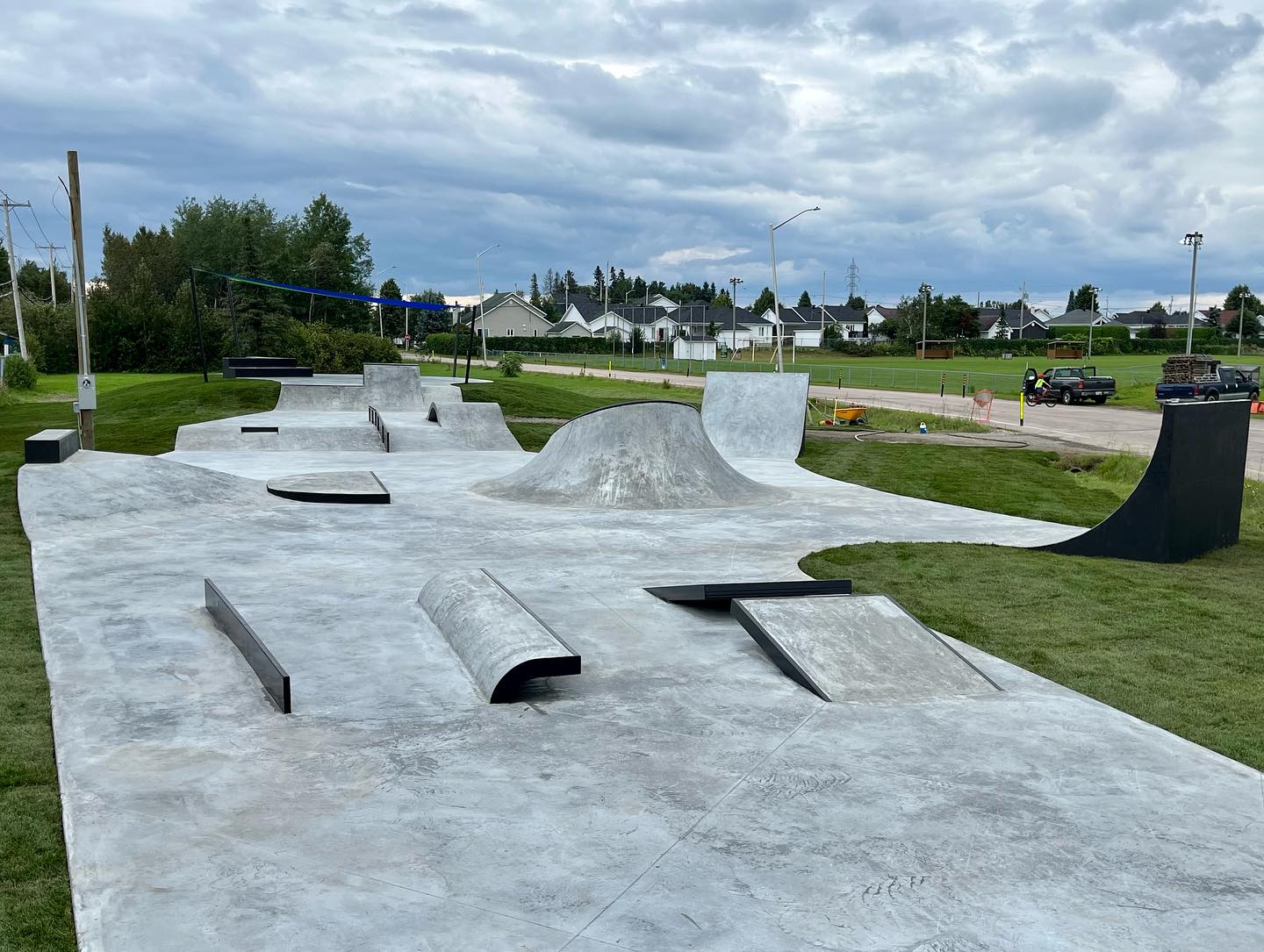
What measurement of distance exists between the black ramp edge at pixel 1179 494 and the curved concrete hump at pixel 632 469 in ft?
16.8

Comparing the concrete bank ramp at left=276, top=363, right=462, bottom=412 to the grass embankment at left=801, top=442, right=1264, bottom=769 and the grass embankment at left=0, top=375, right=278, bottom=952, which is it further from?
the grass embankment at left=801, top=442, right=1264, bottom=769

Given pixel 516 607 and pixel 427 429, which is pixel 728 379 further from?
pixel 516 607

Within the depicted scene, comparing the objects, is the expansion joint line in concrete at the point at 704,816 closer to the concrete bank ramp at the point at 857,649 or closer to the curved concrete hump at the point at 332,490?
the concrete bank ramp at the point at 857,649

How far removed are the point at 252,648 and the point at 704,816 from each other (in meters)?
3.49

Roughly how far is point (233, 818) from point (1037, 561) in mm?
9004

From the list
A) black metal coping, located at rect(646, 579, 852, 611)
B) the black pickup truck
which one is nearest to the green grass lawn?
the black pickup truck

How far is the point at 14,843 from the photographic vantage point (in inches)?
179

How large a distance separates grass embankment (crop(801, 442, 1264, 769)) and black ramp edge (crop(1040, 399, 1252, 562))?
33 centimetres

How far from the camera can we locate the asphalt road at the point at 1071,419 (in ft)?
94.3

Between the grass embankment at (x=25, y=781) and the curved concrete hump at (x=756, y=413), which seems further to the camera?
the curved concrete hump at (x=756, y=413)

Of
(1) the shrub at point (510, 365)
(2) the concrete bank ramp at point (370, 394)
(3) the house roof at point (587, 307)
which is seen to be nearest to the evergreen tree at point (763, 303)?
(3) the house roof at point (587, 307)

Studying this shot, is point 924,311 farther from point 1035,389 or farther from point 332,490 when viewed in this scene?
point 332,490

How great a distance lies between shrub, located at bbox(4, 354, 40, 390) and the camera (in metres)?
41.4

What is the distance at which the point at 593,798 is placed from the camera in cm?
516
